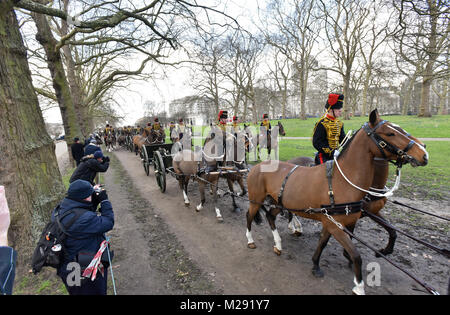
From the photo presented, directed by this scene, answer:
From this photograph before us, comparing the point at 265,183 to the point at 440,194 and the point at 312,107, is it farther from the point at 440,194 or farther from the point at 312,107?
the point at 312,107

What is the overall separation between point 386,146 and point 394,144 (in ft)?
0.27

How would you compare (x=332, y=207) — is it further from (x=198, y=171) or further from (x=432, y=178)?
(x=432, y=178)

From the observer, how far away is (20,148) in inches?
151

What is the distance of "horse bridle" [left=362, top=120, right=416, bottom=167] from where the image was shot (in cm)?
256

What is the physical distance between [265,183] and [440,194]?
18.8ft

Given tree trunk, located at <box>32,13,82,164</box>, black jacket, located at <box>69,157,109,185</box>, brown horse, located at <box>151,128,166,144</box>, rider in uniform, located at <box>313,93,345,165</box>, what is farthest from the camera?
brown horse, located at <box>151,128,166,144</box>

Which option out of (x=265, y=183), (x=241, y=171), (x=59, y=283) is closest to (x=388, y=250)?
(x=265, y=183)

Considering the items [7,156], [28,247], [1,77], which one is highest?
[1,77]

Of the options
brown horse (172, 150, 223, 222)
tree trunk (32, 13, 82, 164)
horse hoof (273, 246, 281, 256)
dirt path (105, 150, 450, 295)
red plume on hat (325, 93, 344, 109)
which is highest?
tree trunk (32, 13, 82, 164)

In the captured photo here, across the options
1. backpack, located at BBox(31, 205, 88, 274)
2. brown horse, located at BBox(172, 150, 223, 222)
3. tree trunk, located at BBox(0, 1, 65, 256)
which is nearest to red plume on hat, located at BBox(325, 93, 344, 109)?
brown horse, located at BBox(172, 150, 223, 222)

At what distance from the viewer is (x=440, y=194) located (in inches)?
237

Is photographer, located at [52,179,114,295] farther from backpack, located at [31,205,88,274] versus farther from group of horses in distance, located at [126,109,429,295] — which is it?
group of horses in distance, located at [126,109,429,295]

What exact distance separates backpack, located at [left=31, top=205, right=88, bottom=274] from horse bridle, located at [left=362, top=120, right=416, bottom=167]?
371 cm

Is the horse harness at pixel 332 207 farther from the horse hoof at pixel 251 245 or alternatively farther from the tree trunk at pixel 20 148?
the tree trunk at pixel 20 148
